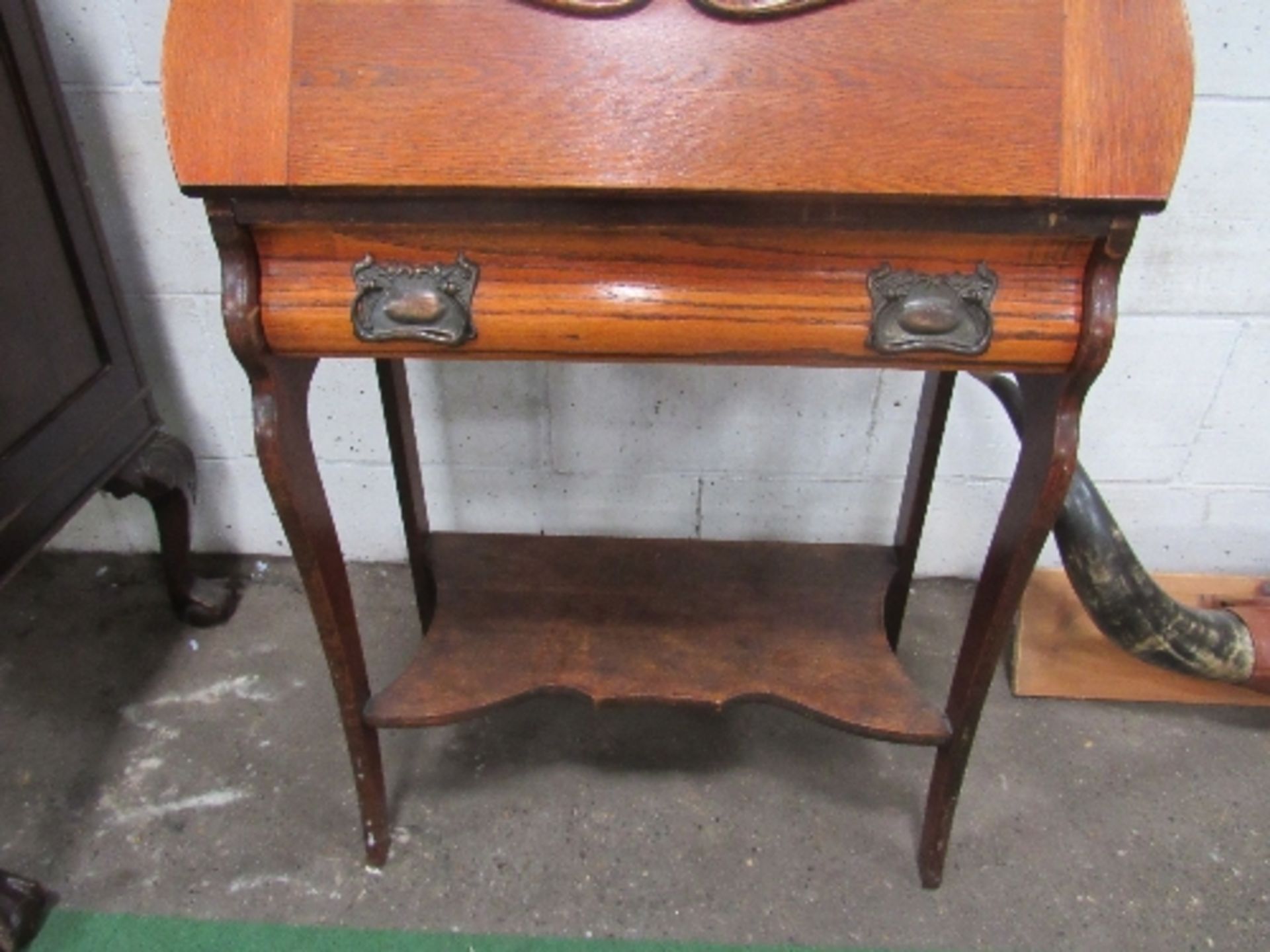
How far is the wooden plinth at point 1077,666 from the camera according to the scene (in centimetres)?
135

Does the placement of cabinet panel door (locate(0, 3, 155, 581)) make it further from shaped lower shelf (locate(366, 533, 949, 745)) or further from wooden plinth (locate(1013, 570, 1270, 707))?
wooden plinth (locate(1013, 570, 1270, 707))

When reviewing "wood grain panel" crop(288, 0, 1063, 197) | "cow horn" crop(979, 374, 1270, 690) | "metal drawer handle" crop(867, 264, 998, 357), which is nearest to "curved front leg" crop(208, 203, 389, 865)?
"wood grain panel" crop(288, 0, 1063, 197)

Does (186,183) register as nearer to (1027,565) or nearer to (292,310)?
(292,310)

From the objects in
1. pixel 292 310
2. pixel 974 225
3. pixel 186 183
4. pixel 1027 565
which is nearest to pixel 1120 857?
pixel 1027 565

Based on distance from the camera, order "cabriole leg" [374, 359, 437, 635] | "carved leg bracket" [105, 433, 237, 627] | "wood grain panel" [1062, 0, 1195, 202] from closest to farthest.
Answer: "wood grain panel" [1062, 0, 1195, 202]
"cabriole leg" [374, 359, 437, 635]
"carved leg bracket" [105, 433, 237, 627]

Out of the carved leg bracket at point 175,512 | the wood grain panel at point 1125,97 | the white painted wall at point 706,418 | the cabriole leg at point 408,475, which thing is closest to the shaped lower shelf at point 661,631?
the cabriole leg at point 408,475

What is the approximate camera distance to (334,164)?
693mm

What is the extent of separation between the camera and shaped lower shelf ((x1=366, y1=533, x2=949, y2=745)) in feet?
3.45

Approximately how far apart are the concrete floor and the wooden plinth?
2 cm

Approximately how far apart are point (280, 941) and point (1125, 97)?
1.14m

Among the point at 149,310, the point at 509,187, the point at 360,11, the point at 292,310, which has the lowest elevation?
the point at 149,310

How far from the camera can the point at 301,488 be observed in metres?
0.86

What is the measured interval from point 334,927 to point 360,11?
0.94m

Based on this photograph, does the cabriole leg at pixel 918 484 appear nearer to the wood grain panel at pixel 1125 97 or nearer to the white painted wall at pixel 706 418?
the white painted wall at pixel 706 418
